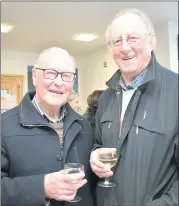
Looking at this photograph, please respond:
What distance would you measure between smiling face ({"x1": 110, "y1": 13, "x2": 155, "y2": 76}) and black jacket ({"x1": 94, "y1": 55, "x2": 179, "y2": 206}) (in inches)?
1.3

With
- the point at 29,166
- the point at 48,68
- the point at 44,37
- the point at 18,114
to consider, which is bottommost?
the point at 29,166

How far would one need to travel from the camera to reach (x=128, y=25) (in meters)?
0.69

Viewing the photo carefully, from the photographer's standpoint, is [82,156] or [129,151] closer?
[129,151]

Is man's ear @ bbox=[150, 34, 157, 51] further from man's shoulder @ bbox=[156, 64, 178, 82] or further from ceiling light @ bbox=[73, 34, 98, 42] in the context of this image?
ceiling light @ bbox=[73, 34, 98, 42]

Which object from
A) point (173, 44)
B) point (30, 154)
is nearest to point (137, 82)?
point (173, 44)

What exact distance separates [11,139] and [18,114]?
0.08 meters

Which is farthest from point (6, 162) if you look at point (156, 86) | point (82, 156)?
point (156, 86)

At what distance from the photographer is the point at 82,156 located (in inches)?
32.4

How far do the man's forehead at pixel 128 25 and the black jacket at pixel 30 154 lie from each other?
301 millimetres

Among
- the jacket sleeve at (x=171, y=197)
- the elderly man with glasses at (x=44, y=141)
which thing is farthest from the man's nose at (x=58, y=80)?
the jacket sleeve at (x=171, y=197)

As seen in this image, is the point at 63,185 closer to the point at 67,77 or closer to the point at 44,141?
the point at 44,141

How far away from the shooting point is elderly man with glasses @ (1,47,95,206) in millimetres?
709

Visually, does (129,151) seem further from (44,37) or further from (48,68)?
(44,37)

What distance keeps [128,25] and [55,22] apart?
0.91 feet
